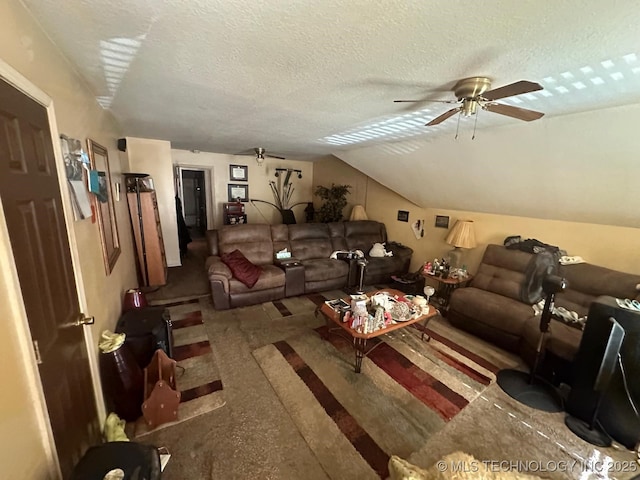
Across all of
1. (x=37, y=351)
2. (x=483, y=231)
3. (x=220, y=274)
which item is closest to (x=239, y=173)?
(x=220, y=274)

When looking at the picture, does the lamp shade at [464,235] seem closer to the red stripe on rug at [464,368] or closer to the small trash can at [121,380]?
the red stripe on rug at [464,368]

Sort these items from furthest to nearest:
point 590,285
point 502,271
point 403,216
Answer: point 403,216 < point 502,271 < point 590,285

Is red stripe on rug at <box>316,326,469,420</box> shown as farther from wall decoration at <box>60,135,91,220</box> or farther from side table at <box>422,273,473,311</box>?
wall decoration at <box>60,135,91,220</box>

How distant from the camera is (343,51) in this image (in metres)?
1.25

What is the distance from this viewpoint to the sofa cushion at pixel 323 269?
12.2 ft

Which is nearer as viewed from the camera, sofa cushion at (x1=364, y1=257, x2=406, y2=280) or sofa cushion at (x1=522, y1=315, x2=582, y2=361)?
sofa cushion at (x1=522, y1=315, x2=582, y2=361)

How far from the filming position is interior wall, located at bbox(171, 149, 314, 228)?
5398mm

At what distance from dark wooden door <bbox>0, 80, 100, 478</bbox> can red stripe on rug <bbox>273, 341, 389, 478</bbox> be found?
53.6 inches

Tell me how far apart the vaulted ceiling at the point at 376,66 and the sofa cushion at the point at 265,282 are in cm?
184

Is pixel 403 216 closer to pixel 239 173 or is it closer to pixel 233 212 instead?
pixel 233 212

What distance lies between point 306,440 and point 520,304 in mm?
2503

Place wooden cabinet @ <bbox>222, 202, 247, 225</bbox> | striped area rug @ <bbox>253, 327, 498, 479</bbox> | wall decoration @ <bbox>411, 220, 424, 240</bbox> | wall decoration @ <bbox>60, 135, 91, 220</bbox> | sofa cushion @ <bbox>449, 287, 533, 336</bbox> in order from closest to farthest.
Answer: wall decoration @ <bbox>60, 135, 91, 220</bbox> → striped area rug @ <bbox>253, 327, 498, 479</bbox> → sofa cushion @ <bbox>449, 287, 533, 336</bbox> → wall decoration @ <bbox>411, 220, 424, 240</bbox> → wooden cabinet @ <bbox>222, 202, 247, 225</bbox>

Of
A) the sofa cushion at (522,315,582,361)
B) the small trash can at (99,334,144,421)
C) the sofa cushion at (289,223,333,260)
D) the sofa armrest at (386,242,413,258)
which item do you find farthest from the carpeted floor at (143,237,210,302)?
the sofa cushion at (522,315,582,361)

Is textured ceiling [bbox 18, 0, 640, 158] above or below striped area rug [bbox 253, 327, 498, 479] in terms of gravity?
above
